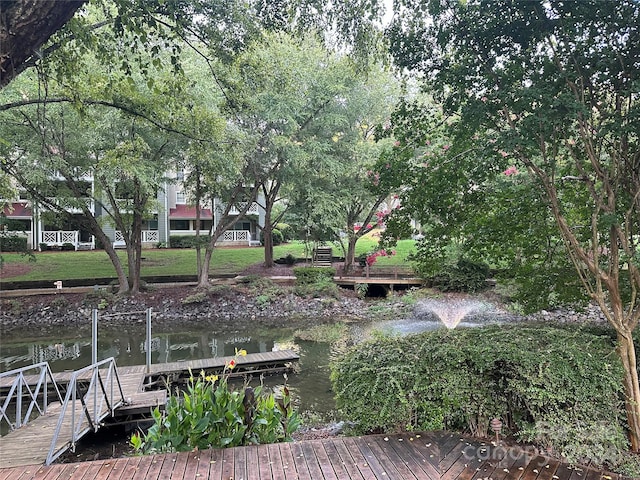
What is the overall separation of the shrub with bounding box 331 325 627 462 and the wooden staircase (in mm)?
16516

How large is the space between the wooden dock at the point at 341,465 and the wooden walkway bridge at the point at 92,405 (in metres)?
0.98

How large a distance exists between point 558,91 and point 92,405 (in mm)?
6812

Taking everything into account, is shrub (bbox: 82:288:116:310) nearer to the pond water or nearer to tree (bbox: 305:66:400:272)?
the pond water

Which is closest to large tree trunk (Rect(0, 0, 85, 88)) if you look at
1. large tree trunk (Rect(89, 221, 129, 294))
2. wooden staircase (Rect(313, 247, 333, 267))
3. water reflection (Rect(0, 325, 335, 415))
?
water reflection (Rect(0, 325, 335, 415))

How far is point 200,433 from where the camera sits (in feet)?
11.9

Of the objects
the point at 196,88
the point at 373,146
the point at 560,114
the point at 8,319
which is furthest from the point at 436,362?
the point at 8,319

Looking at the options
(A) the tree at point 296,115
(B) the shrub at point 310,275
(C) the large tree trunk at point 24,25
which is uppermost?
(A) the tree at point 296,115

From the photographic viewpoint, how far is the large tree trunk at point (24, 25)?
92.7 inches

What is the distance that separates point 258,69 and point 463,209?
420 centimetres

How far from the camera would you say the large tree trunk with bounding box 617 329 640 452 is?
359 cm

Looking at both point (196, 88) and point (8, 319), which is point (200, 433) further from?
point (8, 319)

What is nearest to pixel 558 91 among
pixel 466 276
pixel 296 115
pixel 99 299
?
pixel 296 115

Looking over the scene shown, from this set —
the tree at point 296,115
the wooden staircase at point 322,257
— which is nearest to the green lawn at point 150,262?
the wooden staircase at point 322,257

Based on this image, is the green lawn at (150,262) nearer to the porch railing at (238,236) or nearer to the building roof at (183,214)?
the porch railing at (238,236)
